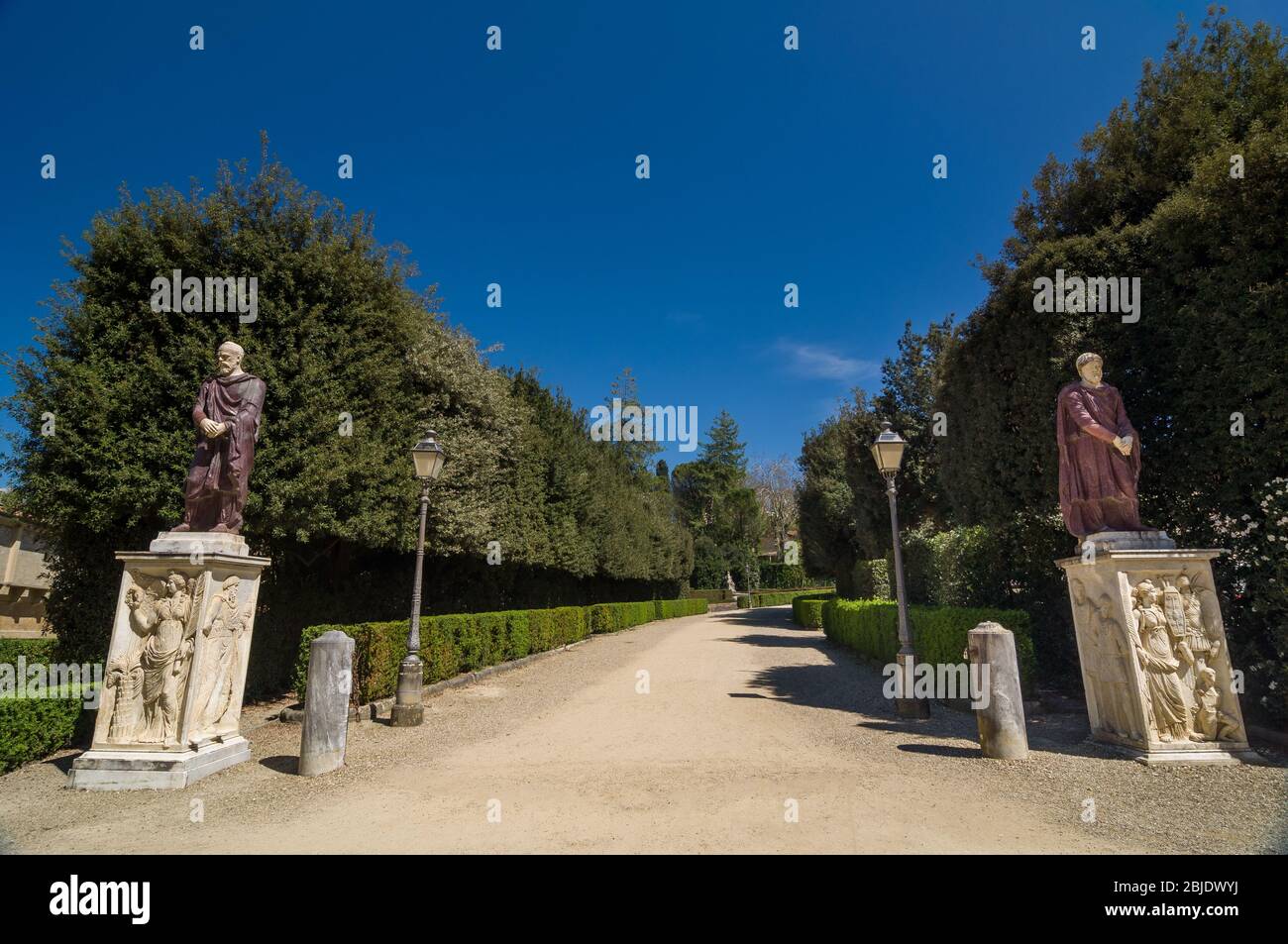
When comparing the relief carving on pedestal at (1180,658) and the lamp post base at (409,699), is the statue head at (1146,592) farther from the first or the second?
the lamp post base at (409,699)

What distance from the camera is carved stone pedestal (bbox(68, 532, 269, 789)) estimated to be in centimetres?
550

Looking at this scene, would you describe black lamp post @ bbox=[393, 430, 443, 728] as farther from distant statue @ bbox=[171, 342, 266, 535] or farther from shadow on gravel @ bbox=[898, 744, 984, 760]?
shadow on gravel @ bbox=[898, 744, 984, 760]

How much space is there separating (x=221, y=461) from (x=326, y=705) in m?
2.83

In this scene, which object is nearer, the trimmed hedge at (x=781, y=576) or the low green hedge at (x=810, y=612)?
the low green hedge at (x=810, y=612)

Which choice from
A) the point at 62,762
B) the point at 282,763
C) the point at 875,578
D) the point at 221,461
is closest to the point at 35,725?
the point at 62,762

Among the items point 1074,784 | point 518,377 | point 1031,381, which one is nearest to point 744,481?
point 518,377

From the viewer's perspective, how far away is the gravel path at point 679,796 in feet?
13.5

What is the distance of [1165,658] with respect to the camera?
5.86 m

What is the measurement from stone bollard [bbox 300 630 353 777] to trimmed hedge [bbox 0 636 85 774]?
299 centimetres

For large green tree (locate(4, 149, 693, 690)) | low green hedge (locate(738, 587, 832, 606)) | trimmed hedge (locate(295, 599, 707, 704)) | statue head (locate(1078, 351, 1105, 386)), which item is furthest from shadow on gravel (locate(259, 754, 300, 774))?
low green hedge (locate(738, 587, 832, 606))

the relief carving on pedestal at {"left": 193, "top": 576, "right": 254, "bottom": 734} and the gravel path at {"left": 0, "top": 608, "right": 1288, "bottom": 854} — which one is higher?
the relief carving on pedestal at {"left": 193, "top": 576, "right": 254, "bottom": 734}

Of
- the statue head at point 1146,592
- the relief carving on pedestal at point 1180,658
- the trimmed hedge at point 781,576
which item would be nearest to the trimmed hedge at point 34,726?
the relief carving on pedestal at point 1180,658

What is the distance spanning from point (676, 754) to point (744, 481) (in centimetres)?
6183

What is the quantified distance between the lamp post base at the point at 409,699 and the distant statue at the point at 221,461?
331cm
